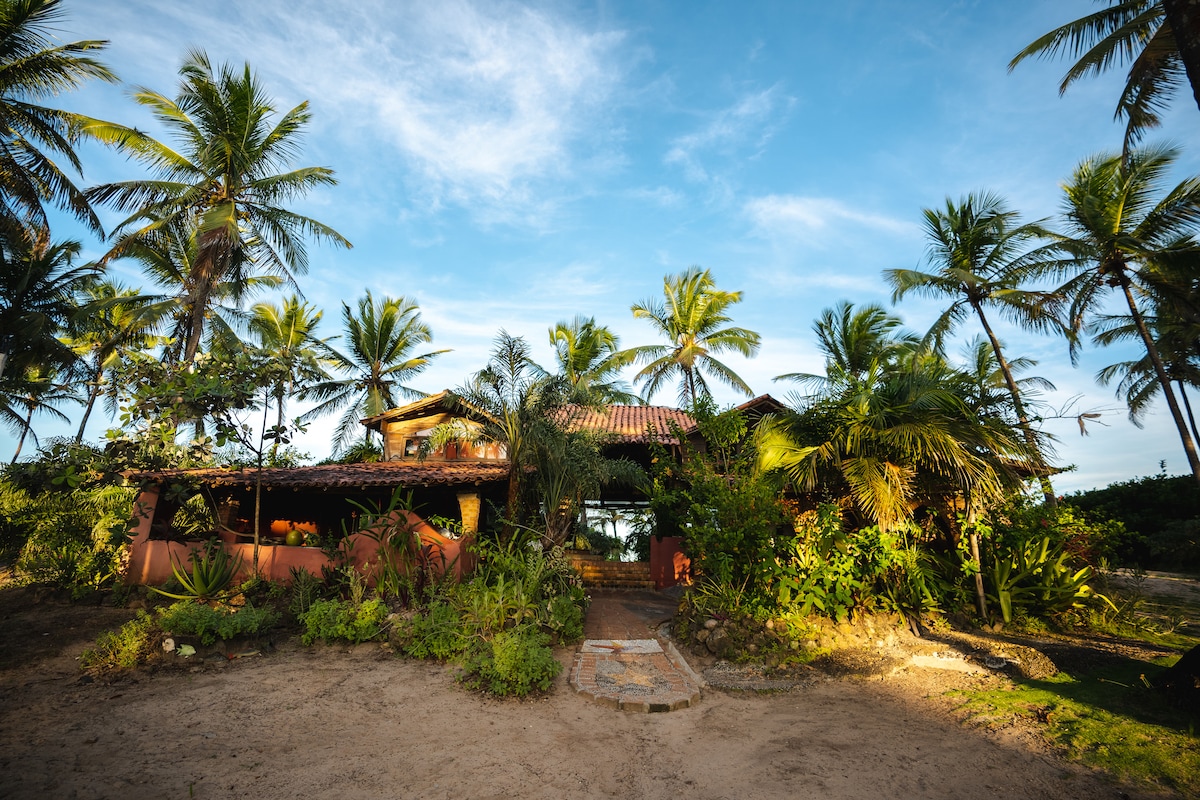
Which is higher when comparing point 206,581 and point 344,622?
point 206,581

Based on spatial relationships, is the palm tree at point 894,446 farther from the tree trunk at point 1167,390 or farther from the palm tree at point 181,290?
the palm tree at point 181,290

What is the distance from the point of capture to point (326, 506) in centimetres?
1374

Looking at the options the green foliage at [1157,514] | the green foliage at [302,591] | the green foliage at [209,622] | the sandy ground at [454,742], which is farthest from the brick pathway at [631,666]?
the green foliage at [1157,514]

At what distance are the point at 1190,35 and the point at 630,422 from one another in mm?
14482

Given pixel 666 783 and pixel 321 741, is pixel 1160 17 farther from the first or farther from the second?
pixel 321 741

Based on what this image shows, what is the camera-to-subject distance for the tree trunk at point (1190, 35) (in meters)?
4.70

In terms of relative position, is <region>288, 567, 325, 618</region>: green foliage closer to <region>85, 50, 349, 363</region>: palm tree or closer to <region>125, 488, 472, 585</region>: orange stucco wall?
<region>125, 488, 472, 585</region>: orange stucco wall

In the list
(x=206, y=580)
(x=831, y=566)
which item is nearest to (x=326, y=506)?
(x=206, y=580)

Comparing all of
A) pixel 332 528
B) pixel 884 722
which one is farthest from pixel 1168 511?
pixel 332 528

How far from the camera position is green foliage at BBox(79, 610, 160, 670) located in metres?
6.41

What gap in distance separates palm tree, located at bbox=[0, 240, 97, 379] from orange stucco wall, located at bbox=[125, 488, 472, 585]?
9.83m

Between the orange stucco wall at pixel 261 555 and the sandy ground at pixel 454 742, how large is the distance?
2.99 meters

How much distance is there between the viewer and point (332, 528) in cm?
1373

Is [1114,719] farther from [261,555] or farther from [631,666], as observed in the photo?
[261,555]
